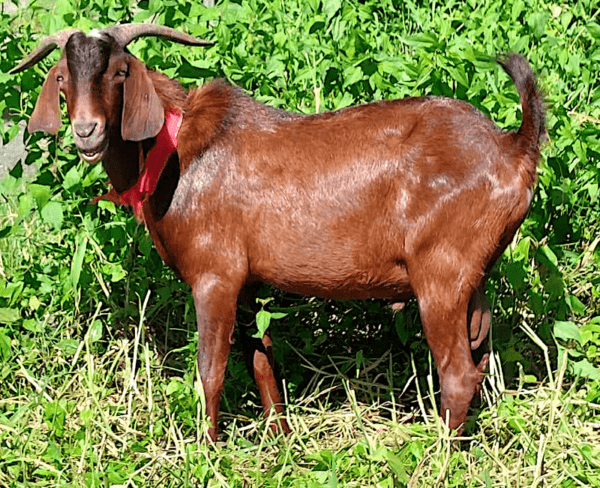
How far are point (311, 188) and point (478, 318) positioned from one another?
92 centimetres

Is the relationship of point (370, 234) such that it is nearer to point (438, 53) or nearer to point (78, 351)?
point (438, 53)

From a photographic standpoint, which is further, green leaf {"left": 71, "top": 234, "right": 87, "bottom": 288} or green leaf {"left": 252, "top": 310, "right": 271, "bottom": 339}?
green leaf {"left": 71, "top": 234, "right": 87, "bottom": 288}

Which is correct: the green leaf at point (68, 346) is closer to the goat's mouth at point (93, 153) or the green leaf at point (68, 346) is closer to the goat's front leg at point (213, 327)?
the goat's front leg at point (213, 327)

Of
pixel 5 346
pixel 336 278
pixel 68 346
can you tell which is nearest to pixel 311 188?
pixel 336 278

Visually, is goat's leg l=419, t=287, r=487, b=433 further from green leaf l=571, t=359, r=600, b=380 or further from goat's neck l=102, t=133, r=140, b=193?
goat's neck l=102, t=133, r=140, b=193

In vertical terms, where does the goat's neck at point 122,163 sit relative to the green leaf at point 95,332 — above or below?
above

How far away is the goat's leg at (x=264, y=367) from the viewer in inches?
196

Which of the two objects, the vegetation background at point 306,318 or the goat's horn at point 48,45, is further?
the vegetation background at point 306,318

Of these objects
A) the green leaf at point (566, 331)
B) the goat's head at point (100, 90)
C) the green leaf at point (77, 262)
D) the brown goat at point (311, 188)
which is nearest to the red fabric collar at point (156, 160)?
the brown goat at point (311, 188)

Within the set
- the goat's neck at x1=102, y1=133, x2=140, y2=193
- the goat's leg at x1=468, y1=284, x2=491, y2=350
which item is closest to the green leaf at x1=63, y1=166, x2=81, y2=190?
the goat's neck at x1=102, y1=133, x2=140, y2=193

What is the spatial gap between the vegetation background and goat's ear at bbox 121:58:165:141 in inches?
25.5

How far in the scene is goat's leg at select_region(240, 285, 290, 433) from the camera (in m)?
4.98

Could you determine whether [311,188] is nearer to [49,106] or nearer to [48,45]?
[49,106]

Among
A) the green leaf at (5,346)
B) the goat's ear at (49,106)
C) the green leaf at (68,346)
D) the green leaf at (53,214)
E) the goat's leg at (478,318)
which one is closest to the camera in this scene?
the goat's ear at (49,106)
